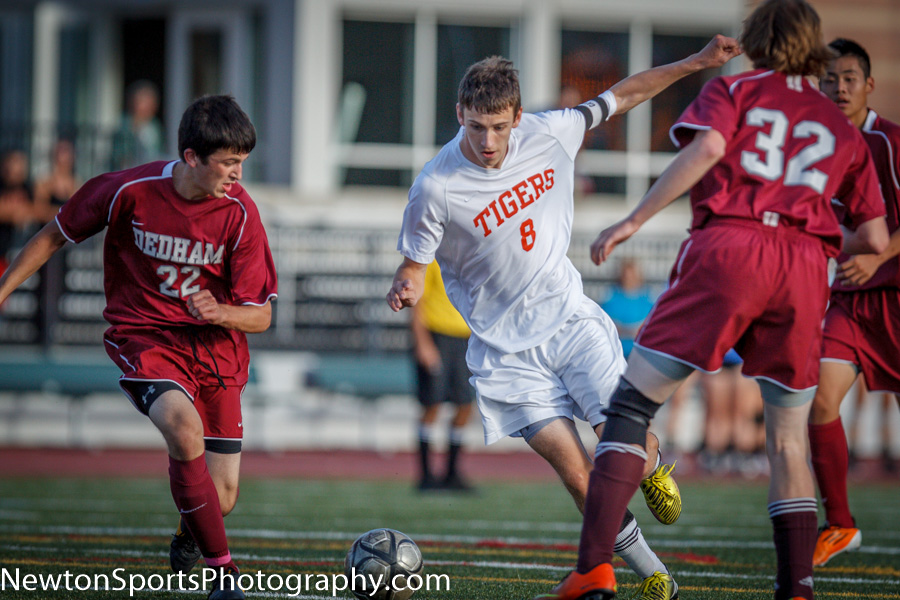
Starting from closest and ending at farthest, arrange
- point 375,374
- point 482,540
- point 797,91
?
1. point 797,91
2. point 482,540
3. point 375,374

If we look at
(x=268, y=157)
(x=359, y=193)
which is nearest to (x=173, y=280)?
(x=359, y=193)

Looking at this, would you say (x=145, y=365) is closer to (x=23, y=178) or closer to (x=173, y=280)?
(x=173, y=280)

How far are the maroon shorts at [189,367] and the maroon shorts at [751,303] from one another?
199cm

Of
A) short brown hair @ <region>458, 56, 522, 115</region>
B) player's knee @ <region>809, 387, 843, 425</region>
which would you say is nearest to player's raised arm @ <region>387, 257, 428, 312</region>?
short brown hair @ <region>458, 56, 522, 115</region>

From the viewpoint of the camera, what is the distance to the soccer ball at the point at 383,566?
4250 mm

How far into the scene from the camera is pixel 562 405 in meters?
4.45

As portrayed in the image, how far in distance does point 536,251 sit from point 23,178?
35.8 feet

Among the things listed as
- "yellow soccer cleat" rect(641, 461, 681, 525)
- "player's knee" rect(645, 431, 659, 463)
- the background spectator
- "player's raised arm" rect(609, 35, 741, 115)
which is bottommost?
"yellow soccer cleat" rect(641, 461, 681, 525)

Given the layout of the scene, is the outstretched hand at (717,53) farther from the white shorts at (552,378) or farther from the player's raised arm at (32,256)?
the player's raised arm at (32,256)

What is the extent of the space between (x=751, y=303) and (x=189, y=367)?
2416 mm

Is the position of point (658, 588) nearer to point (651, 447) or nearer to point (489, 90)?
point (651, 447)

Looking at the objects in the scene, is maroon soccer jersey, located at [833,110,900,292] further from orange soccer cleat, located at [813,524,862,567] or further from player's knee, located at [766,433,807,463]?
player's knee, located at [766,433,807,463]

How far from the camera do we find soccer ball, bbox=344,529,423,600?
4.25 metres

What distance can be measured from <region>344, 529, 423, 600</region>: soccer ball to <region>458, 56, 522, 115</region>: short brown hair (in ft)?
6.02
